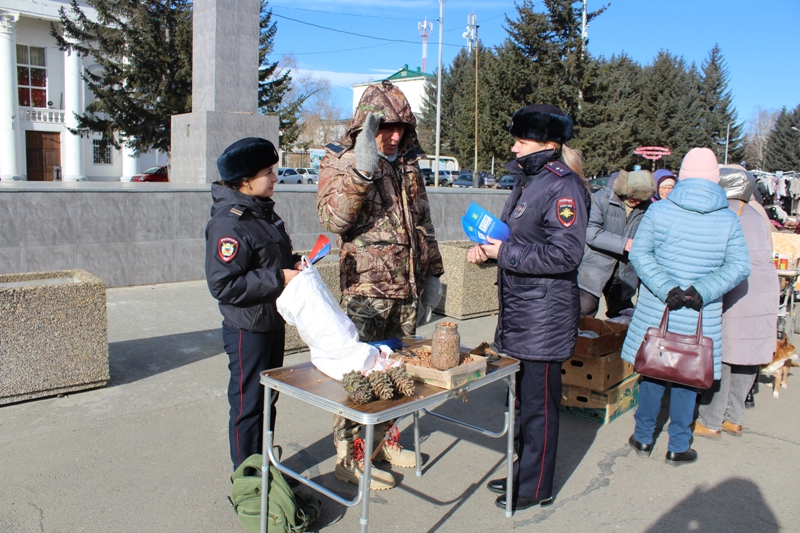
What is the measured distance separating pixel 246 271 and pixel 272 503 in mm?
1032

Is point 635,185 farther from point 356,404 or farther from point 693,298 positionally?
point 356,404

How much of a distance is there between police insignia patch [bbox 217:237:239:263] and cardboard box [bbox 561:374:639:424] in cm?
277

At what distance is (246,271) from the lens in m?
2.89

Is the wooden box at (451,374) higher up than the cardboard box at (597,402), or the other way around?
the wooden box at (451,374)

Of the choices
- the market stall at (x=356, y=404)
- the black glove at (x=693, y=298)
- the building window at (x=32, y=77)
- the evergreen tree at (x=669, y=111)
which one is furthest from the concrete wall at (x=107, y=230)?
the evergreen tree at (x=669, y=111)

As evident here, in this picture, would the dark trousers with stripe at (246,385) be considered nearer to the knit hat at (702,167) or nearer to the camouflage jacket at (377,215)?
the camouflage jacket at (377,215)

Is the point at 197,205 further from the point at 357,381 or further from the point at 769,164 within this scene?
the point at 769,164

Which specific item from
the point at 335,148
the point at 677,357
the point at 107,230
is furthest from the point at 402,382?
the point at 107,230

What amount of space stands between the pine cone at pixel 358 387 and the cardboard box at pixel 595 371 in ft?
7.87

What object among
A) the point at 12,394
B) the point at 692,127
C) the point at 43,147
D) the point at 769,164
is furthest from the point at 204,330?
the point at 769,164

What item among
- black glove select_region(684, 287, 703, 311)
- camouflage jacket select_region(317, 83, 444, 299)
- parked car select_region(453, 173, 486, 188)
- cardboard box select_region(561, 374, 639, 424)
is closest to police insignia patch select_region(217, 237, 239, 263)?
camouflage jacket select_region(317, 83, 444, 299)

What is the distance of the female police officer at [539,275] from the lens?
2969 millimetres

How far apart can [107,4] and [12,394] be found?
79.5 ft

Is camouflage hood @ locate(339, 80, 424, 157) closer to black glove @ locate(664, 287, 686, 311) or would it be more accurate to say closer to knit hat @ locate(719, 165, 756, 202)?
black glove @ locate(664, 287, 686, 311)
